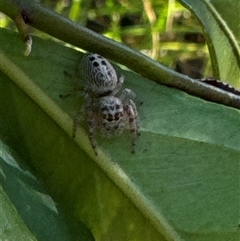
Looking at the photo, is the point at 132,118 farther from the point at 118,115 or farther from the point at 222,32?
the point at 222,32

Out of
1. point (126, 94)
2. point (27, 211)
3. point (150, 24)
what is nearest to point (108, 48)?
point (126, 94)

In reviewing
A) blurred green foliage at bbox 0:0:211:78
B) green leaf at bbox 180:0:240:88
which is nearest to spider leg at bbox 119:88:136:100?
green leaf at bbox 180:0:240:88

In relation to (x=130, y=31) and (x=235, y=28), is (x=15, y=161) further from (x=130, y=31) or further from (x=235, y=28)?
(x=130, y=31)

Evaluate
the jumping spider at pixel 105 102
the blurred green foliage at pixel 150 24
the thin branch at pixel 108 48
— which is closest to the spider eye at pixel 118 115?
the jumping spider at pixel 105 102

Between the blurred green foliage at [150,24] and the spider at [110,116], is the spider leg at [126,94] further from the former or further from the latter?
the blurred green foliage at [150,24]

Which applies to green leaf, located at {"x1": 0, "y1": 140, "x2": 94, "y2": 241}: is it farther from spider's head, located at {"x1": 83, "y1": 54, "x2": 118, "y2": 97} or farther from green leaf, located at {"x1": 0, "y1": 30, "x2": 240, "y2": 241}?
spider's head, located at {"x1": 83, "y1": 54, "x2": 118, "y2": 97}

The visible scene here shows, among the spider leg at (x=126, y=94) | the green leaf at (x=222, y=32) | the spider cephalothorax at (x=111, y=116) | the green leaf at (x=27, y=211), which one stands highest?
the green leaf at (x=222, y=32)

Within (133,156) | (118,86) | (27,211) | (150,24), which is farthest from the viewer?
(150,24)
